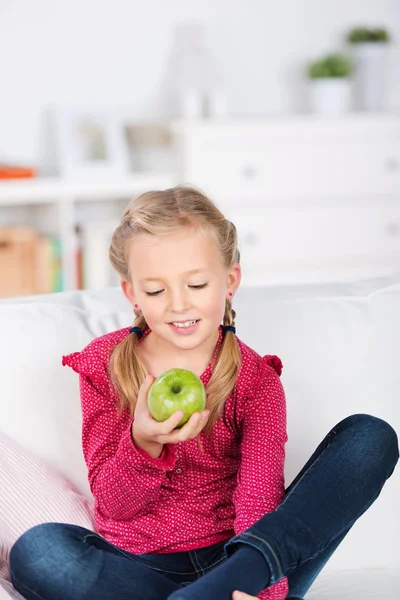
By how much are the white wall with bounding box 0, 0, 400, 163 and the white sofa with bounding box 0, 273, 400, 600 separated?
89.3 inches

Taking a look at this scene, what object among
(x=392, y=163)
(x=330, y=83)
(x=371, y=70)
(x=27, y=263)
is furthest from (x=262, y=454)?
(x=371, y=70)

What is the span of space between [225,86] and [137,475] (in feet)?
9.93

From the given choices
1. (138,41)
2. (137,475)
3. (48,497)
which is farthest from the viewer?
(138,41)

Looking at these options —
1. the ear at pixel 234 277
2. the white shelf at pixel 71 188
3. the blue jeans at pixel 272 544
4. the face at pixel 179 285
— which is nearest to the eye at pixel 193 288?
the face at pixel 179 285

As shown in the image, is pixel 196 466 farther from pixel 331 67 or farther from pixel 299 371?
pixel 331 67

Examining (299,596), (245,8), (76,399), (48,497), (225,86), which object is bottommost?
(299,596)

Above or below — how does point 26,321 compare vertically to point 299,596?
above

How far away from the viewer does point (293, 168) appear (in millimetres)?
3846

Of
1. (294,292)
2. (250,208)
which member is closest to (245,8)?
(250,208)

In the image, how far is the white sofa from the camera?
64.3 inches

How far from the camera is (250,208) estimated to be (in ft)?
12.6

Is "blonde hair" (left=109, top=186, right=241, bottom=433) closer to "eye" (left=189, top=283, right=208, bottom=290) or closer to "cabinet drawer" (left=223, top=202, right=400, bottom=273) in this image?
"eye" (left=189, top=283, right=208, bottom=290)

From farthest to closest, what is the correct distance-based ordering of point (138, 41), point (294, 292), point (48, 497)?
point (138, 41) → point (294, 292) → point (48, 497)

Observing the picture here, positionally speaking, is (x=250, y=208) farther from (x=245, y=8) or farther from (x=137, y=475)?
(x=137, y=475)
